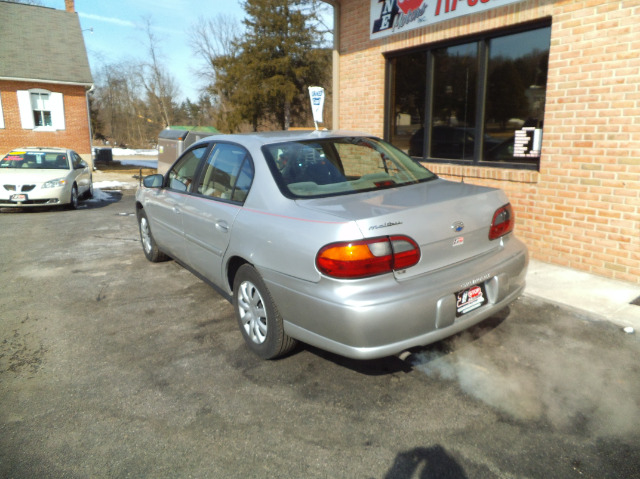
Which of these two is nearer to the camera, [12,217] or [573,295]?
[573,295]

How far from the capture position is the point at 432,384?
3.12 metres

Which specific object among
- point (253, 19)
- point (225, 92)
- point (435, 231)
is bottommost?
point (435, 231)

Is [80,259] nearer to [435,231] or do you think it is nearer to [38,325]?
[38,325]

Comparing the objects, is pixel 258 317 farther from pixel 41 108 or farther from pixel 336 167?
pixel 41 108

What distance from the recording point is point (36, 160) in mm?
11641

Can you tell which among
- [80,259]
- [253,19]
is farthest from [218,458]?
[253,19]

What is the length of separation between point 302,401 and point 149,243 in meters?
3.78

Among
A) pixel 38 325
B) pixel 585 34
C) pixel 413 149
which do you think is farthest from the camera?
pixel 413 149

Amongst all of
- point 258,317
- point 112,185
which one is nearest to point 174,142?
point 112,185

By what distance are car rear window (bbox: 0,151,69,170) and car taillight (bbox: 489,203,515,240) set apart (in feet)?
36.9

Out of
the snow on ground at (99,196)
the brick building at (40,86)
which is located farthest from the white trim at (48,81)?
the snow on ground at (99,196)

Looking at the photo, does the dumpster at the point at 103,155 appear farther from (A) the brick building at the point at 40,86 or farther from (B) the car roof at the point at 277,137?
(B) the car roof at the point at 277,137

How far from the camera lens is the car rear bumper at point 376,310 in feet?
8.70

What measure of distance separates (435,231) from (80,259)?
5322 millimetres
